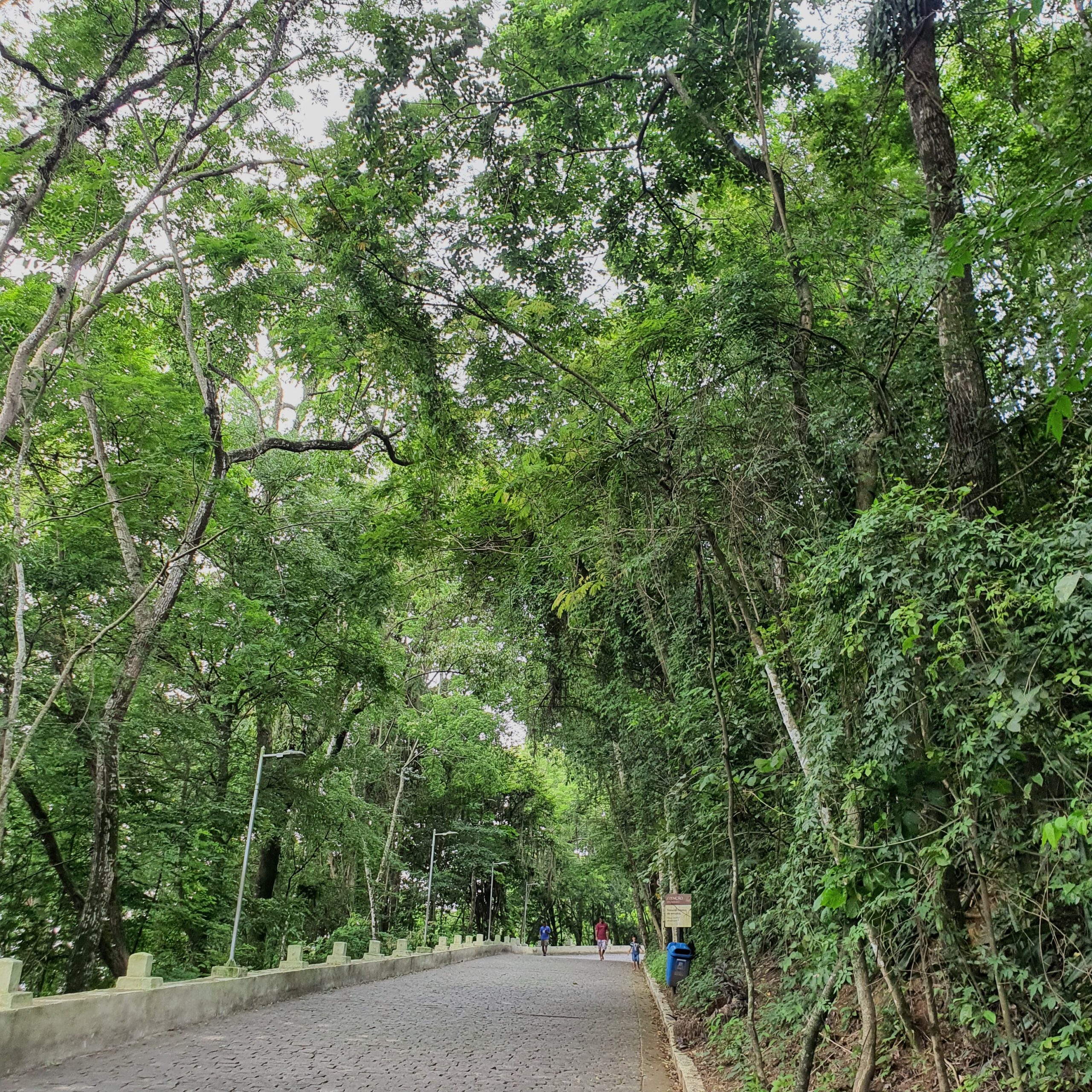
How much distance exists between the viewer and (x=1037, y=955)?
398 centimetres

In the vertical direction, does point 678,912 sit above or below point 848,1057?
above

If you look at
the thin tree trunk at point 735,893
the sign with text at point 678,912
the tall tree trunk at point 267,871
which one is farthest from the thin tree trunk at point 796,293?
the tall tree trunk at point 267,871

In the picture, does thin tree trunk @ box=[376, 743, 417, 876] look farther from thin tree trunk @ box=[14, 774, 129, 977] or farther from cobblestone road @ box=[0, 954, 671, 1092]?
thin tree trunk @ box=[14, 774, 129, 977]

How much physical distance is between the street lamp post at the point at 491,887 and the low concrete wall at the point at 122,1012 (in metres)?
20.8

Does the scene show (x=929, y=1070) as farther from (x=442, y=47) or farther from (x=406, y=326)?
(x=442, y=47)

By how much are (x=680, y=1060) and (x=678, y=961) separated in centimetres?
384

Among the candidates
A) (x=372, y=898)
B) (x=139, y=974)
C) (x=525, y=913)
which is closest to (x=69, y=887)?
(x=139, y=974)

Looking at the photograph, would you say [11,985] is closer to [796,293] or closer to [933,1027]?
[933,1027]

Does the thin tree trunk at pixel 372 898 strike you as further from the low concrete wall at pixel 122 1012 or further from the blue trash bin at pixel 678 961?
the blue trash bin at pixel 678 961

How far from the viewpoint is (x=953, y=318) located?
5.25 m

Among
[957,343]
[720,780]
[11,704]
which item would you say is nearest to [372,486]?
[11,704]

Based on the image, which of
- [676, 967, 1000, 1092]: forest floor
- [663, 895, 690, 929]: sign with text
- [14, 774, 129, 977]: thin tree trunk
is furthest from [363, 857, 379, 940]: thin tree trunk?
[676, 967, 1000, 1092]: forest floor

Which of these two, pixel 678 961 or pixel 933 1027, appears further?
pixel 678 961

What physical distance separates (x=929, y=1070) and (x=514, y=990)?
1249 cm
